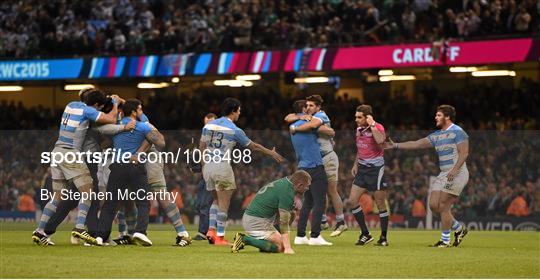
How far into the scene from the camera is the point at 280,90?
40.4 meters

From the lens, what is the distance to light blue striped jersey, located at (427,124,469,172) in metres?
17.8

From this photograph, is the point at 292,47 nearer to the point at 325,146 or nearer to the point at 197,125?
the point at 197,125

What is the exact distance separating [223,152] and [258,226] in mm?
2647

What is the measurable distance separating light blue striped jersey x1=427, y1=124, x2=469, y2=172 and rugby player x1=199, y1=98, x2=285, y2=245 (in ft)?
8.21

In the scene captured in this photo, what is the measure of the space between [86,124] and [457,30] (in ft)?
56.1

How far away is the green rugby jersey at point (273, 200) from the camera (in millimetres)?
14906

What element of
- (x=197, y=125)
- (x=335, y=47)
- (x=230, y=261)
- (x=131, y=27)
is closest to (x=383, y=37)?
(x=335, y=47)

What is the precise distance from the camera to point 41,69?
38.5 metres

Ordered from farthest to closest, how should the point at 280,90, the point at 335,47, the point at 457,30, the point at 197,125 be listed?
the point at 280,90
the point at 197,125
the point at 335,47
the point at 457,30

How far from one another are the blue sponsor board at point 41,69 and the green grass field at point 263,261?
2013 cm

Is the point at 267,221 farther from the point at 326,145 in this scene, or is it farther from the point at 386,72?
the point at 386,72

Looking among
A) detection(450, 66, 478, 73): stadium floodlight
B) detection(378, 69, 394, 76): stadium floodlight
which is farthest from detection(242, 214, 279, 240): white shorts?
detection(378, 69, 394, 76): stadium floodlight

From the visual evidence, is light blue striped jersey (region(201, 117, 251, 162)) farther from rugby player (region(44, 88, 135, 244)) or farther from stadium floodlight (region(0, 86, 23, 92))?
stadium floodlight (region(0, 86, 23, 92))

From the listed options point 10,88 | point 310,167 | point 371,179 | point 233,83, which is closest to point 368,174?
point 371,179
